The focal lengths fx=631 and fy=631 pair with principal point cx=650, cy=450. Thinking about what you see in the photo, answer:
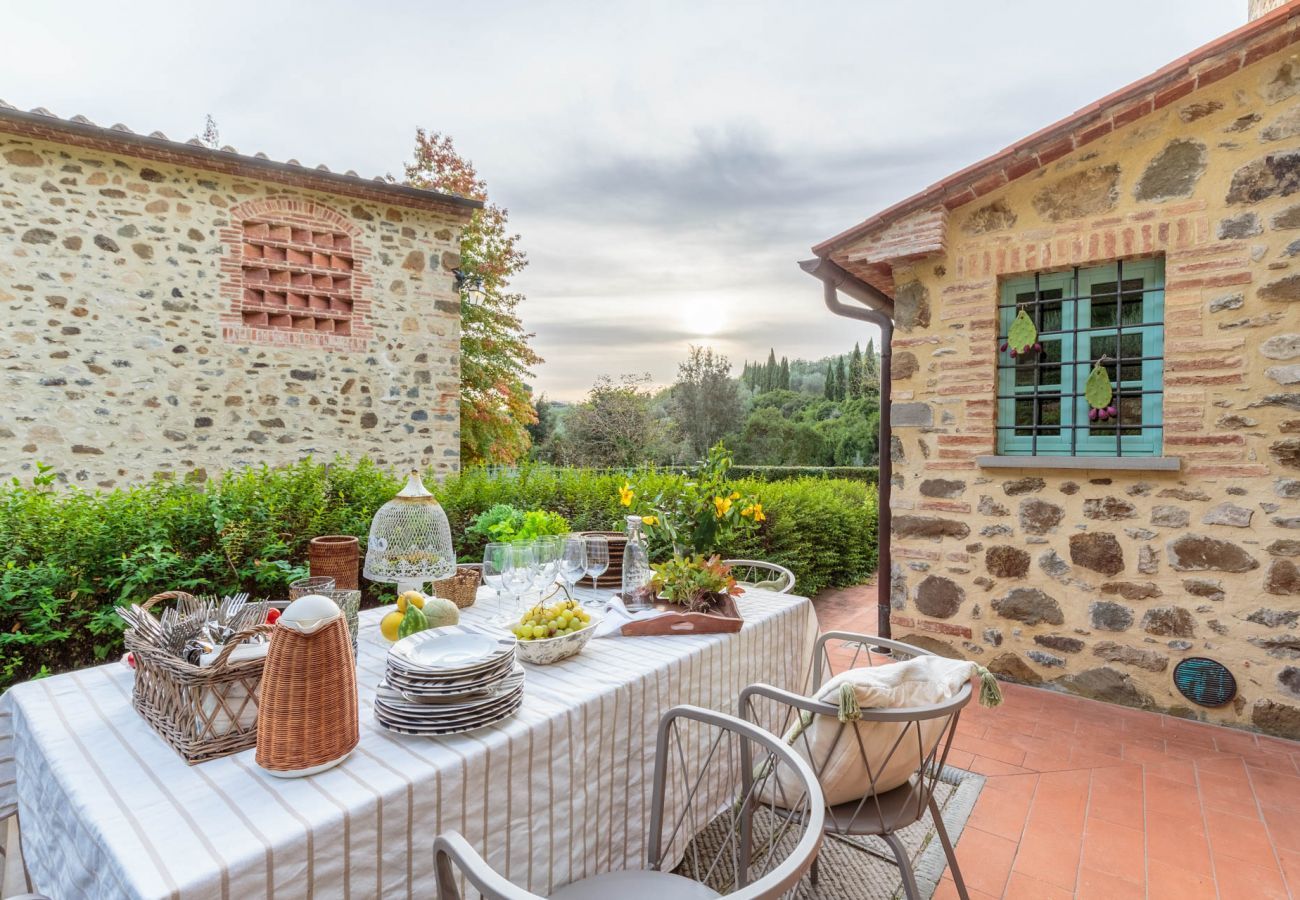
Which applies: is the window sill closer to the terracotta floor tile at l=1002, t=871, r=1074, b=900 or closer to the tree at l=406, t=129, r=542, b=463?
the terracotta floor tile at l=1002, t=871, r=1074, b=900

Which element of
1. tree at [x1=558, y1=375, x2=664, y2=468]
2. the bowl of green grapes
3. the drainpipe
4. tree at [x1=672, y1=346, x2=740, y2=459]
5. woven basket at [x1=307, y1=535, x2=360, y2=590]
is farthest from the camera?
tree at [x1=672, y1=346, x2=740, y2=459]

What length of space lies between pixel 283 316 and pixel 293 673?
5.51 meters

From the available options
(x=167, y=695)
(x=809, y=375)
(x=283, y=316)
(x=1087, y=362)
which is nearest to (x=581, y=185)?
(x=283, y=316)

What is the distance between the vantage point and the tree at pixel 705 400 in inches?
698

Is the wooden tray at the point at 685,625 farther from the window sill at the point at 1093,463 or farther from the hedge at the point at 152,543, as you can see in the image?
the window sill at the point at 1093,463

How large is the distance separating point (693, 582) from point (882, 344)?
3.03 metres

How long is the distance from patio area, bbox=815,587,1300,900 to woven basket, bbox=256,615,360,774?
192 centimetres

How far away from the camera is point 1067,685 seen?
3471mm

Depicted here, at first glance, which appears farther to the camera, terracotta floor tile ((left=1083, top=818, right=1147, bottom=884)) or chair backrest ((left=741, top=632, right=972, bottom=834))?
terracotta floor tile ((left=1083, top=818, right=1147, bottom=884))

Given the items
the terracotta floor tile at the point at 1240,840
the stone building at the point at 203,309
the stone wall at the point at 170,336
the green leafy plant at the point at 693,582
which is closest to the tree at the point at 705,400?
the stone building at the point at 203,309

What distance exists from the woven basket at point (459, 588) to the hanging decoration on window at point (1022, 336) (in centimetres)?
320

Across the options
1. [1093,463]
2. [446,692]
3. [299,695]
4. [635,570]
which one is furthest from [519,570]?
[1093,463]

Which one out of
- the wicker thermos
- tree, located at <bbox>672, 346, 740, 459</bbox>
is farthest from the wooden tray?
tree, located at <bbox>672, 346, 740, 459</bbox>

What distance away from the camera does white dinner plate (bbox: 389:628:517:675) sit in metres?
1.29
